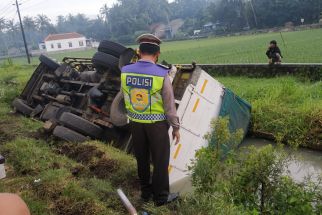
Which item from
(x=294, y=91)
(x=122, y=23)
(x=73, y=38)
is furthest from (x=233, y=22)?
(x=294, y=91)

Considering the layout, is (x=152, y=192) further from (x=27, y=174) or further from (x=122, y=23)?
(x=122, y=23)

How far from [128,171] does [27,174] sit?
1.42m

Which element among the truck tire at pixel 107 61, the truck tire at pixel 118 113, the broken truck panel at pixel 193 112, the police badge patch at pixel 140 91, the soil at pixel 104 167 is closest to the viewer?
the police badge patch at pixel 140 91

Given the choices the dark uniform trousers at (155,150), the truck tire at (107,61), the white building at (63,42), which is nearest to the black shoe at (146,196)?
the dark uniform trousers at (155,150)

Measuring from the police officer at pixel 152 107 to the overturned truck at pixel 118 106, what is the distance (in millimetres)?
1170

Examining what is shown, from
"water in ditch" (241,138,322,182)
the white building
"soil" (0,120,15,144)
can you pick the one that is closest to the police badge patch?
"water in ditch" (241,138,322,182)

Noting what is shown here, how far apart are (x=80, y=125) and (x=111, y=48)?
1.61 meters

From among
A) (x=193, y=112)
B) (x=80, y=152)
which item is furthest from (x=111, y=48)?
(x=193, y=112)

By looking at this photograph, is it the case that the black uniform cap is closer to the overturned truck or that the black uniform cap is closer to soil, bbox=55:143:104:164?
the overturned truck

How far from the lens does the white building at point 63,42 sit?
246 feet

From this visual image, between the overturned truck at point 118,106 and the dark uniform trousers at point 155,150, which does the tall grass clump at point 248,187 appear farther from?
the overturned truck at point 118,106

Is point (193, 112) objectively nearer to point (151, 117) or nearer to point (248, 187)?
point (151, 117)

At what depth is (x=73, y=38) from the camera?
2960 inches

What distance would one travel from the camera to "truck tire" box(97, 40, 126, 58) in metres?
6.82
